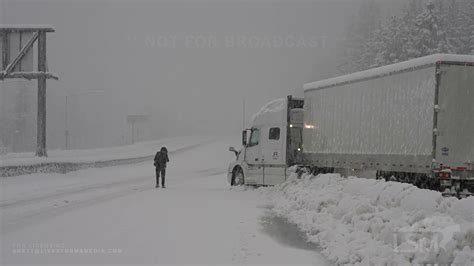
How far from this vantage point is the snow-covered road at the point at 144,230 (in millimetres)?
7945

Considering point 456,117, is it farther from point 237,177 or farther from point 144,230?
point 237,177

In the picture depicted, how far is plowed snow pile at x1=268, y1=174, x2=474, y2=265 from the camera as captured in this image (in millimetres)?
6926

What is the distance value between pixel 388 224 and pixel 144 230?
16.3 ft

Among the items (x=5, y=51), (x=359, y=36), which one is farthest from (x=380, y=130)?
(x=359, y=36)

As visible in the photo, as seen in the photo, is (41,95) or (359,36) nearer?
(41,95)

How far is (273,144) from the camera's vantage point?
60.6ft

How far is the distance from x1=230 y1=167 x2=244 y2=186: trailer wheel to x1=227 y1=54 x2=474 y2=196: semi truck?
0.04 meters

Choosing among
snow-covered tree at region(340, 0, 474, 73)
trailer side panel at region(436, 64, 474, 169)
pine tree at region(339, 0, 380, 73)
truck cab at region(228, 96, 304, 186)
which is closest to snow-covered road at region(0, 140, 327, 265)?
truck cab at region(228, 96, 304, 186)

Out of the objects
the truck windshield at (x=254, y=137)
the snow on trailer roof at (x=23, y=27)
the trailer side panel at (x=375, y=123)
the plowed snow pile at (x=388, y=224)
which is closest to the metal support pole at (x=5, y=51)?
the snow on trailer roof at (x=23, y=27)

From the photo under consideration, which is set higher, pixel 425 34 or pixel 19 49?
pixel 425 34

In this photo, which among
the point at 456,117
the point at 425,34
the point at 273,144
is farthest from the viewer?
the point at 425,34

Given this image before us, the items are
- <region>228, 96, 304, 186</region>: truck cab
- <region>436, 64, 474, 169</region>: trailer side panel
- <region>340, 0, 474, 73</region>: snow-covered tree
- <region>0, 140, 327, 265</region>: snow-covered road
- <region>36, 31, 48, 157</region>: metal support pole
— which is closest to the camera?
<region>0, 140, 327, 265</region>: snow-covered road

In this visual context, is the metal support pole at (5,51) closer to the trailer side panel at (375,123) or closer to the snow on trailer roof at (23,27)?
the snow on trailer roof at (23,27)

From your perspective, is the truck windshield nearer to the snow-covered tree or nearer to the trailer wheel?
the trailer wheel
